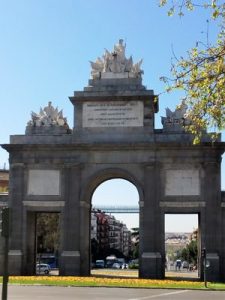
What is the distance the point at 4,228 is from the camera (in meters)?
13.2

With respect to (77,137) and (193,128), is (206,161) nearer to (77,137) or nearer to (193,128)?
(77,137)

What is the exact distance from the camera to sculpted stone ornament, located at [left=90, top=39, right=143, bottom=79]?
46.9m

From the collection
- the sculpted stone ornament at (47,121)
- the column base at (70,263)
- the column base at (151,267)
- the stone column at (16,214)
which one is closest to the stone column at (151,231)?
the column base at (151,267)

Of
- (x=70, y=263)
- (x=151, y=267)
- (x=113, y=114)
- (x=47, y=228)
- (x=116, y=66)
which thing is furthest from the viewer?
(x=47, y=228)

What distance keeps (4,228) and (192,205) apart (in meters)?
32.2

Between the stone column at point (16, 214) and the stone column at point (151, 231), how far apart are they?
9186 millimetres

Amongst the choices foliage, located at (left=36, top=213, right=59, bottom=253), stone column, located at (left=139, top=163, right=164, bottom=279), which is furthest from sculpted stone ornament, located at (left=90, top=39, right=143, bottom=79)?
foliage, located at (left=36, top=213, right=59, bottom=253)

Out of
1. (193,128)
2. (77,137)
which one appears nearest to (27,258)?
(77,137)

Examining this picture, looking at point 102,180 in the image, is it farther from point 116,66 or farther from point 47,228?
point 47,228

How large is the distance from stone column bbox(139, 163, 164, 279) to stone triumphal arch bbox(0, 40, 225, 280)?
7 cm

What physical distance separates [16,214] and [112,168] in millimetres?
8174

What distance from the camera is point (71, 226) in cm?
4519

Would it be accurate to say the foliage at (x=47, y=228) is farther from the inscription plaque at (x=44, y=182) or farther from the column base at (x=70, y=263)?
the column base at (x=70, y=263)

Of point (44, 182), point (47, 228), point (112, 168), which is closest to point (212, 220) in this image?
point (112, 168)
